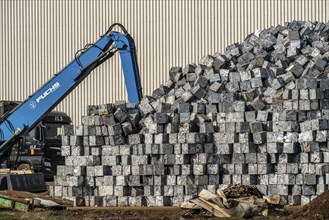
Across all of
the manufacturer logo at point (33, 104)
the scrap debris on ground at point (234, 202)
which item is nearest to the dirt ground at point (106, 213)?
the scrap debris on ground at point (234, 202)

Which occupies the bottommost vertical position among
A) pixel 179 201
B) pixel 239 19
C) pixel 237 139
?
pixel 179 201

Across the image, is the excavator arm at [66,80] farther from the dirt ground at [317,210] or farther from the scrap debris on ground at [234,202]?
the dirt ground at [317,210]

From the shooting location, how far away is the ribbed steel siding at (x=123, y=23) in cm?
3075

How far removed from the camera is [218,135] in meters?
20.5

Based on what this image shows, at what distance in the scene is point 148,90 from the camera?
32.8 m

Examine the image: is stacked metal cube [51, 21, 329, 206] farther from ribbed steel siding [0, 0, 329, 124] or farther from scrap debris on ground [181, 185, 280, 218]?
ribbed steel siding [0, 0, 329, 124]

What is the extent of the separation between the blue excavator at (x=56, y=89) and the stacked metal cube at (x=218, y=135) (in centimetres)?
154

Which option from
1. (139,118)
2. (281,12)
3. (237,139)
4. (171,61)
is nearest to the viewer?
(237,139)

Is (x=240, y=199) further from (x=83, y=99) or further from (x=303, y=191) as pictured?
(x=83, y=99)

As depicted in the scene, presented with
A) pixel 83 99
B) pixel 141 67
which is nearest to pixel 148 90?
pixel 141 67

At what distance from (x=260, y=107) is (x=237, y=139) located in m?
1.00

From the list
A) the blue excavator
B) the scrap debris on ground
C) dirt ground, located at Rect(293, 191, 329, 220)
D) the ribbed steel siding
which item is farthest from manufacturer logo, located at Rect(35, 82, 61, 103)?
dirt ground, located at Rect(293, 191, 329, 220)

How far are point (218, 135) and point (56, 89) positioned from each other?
5.63 metres

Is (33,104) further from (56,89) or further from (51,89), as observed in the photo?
(56,89)
